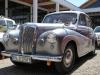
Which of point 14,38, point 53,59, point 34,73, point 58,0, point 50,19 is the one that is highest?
point 58,0

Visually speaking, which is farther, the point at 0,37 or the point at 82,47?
the point at 0,37

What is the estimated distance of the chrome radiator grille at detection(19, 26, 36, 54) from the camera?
6344 millimetres

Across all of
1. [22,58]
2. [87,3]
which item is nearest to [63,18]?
[22,58]

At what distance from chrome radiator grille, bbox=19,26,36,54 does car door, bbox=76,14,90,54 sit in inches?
71.4

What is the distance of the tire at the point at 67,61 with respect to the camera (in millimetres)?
6324

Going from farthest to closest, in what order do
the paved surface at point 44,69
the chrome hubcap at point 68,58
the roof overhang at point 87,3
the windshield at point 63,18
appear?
the roof overhang at point 87,3, the windshield at point 63,18, the paved surface at point 44,69, the chrome hubcap at point 68,58

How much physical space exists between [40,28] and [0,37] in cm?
285

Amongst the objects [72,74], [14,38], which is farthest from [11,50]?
[72,74]

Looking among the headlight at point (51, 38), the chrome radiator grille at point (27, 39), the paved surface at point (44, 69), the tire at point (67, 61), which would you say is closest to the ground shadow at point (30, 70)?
the paved surface at point (44, 69)

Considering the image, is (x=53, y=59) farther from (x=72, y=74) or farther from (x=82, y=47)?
(x=82, y=47)

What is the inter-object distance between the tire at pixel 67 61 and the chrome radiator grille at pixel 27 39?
87 centimetres

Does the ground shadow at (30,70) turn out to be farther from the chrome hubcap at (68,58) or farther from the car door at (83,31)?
the car door at (83,31)

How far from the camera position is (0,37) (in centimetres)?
879

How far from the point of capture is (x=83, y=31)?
26.3 feet
